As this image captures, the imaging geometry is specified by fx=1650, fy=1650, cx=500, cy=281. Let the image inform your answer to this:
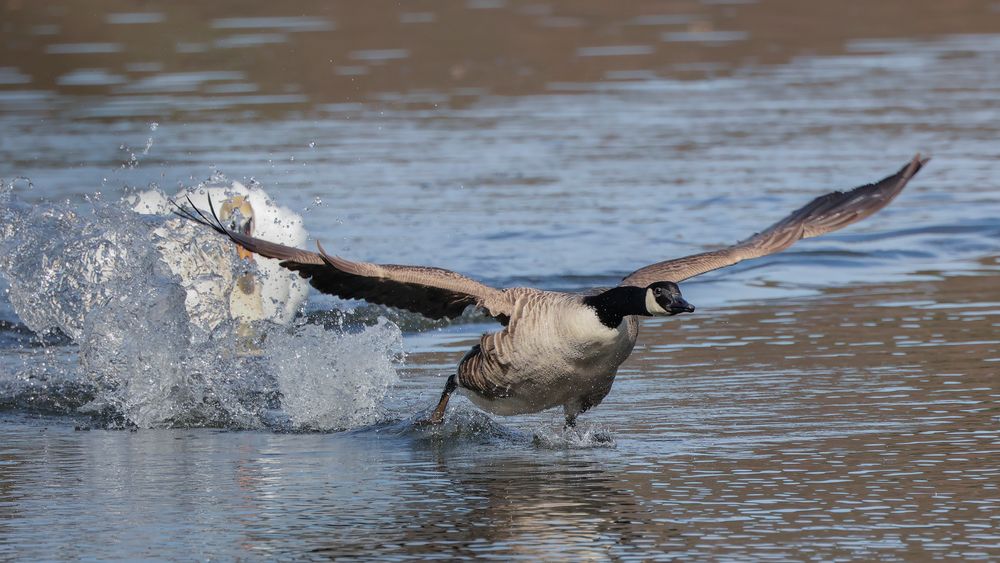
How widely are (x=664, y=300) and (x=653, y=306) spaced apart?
8 cm

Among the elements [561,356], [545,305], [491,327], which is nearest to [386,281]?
[545,305]

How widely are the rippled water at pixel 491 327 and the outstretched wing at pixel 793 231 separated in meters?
0.71

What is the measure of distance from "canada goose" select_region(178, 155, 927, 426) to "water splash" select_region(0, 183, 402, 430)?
66cm

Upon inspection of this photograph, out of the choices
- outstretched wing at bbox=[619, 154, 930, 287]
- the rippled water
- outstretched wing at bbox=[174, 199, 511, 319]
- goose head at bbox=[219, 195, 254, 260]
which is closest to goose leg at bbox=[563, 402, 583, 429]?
the rippled water

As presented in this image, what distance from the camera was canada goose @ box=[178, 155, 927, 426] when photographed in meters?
7.57

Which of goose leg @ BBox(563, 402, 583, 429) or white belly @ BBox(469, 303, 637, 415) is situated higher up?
white belly @ BBox(469, 303, 637, 415)

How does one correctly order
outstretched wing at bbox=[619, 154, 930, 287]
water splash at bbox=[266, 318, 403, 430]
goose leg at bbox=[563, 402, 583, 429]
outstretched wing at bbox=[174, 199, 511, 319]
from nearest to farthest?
outstretched wing at bbox=[174, 199, 511, 319] < goose leg at bbox=[563, 402, 583, 429] < outstretched wing at bbox=[619, 154, 930, 287] < water splash at bbox=[266, 318, 403, 430]

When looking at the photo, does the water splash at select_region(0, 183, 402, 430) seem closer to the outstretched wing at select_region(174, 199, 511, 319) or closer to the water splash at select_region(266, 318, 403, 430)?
the water splash at select_region(266, 318, 403, 430)

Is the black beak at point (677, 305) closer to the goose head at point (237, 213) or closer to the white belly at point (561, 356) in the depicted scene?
the white belly at point (561, 356)

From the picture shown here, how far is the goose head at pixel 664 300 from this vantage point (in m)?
7.16

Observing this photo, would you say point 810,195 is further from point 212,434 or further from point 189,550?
point 189,550

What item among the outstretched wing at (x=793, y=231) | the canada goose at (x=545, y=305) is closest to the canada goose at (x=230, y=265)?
the canada goose at (x=545, y=305)

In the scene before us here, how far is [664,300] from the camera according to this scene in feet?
23.6

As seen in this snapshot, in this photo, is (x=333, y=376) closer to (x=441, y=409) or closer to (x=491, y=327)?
(x=441, y=409)
